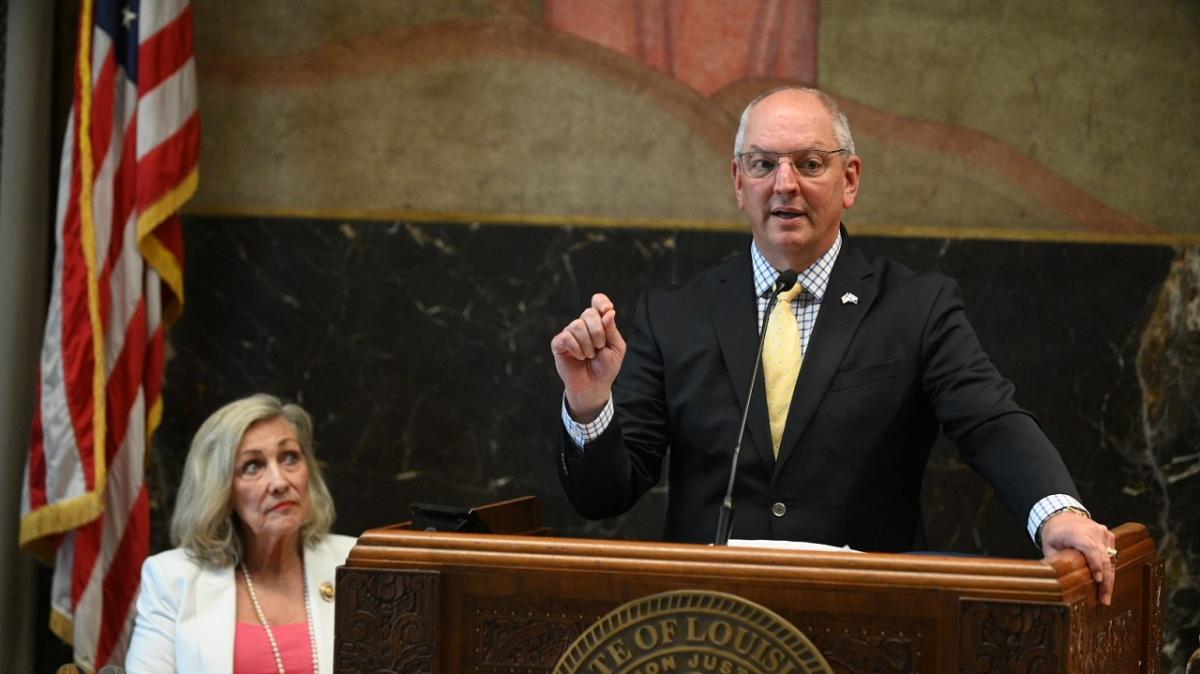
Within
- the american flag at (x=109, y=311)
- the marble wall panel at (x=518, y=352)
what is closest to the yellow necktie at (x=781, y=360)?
the marble wall panel at (x=518, y=352)

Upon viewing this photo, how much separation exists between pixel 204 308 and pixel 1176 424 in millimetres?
3343

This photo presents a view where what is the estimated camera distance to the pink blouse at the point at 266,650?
4.18 metres

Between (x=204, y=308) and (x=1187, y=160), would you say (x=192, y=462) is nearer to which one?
(x=204, y=308)

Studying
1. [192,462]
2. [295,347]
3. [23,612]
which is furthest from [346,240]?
[23,612]

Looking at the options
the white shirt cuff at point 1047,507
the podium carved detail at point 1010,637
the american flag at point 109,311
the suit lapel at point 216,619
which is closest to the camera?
the podium carved detail at point 1010,637

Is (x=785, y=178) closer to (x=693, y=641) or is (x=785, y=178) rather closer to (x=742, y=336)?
(x=742, y=336)

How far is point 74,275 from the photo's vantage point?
5.07 meters

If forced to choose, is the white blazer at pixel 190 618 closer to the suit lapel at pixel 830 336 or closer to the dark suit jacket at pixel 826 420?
the dark suit jacket at pixel 826 420

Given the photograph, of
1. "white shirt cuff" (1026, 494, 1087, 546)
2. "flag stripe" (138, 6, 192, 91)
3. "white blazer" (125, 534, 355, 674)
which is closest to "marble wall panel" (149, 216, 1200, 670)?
Result: "flag stripe" (138, 6, 192, 91)

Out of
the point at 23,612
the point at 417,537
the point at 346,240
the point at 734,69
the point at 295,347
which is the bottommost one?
the point at 23,612

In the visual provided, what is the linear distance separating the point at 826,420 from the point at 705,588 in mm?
743

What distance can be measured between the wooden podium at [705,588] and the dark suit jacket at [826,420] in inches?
18.6

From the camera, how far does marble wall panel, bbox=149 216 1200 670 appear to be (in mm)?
5250

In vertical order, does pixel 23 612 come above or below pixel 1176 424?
below
